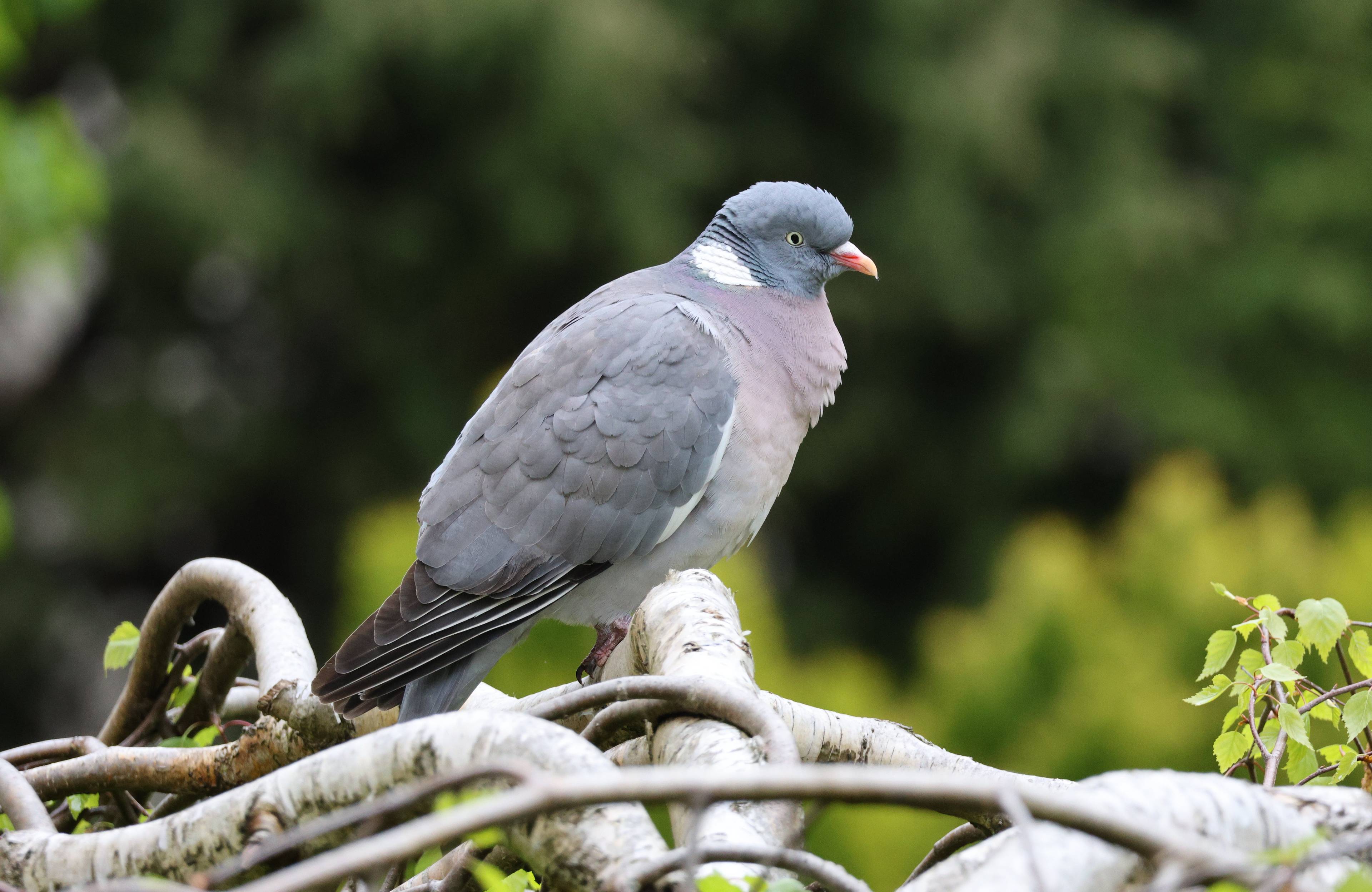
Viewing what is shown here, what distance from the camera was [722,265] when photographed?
8.99 ft

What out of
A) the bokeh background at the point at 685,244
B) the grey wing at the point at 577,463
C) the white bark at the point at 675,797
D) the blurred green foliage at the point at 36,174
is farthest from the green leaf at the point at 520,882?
the bokeh background at the point at 685,244

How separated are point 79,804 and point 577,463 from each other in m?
0.99

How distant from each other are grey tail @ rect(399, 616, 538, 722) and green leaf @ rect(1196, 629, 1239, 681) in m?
1.12

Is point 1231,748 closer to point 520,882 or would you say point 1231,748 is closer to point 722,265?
point 520,882

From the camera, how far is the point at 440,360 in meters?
7.29

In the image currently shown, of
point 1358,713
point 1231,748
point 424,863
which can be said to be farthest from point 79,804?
point 1358,713

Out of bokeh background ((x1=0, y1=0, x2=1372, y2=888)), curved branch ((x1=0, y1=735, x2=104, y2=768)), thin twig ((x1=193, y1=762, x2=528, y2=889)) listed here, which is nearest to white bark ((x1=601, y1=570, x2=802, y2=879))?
thin twig ((x1=193, y1=762, x2=528, y2=889))

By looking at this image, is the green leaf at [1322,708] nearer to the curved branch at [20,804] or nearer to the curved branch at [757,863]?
the curved branch at [757,863]

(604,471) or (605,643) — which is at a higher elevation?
(604,471)

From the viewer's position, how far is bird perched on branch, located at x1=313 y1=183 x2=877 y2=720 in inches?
88.6

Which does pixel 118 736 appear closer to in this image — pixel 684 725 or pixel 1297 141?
pixel 684 725

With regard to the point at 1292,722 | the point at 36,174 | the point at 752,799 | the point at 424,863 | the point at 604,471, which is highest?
the point at 36,174

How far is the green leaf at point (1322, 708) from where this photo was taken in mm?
1439

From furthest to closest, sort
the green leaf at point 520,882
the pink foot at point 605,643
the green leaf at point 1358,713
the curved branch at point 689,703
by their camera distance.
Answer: the pink foot at point 605,643, the green leaf at point 1358,713, the curved branch at point 689,703, the green leaf at point 520,882
